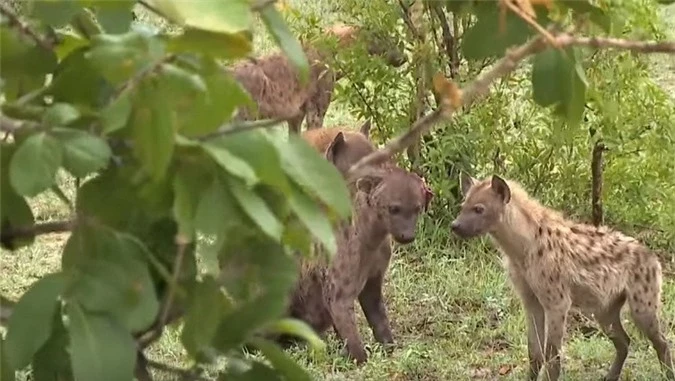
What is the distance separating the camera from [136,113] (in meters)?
1.01

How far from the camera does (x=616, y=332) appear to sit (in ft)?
14.6

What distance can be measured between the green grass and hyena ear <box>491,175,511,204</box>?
22.7 inches

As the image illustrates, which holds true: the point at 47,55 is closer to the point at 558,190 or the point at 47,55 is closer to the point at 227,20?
the point at 227,20

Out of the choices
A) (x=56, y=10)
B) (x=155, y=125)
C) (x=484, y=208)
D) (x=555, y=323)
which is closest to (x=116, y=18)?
(x=56, y=10)

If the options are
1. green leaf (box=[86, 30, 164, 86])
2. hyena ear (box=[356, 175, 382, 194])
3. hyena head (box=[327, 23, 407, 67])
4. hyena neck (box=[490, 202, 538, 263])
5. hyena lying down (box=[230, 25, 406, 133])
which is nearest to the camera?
green leaf (box=[86, 30, 164, 86])

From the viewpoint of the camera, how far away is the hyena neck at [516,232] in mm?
4457

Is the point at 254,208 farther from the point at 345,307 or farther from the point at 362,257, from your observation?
the point at 362,257

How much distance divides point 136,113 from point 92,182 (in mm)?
182

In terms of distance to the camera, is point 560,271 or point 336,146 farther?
point 336,146

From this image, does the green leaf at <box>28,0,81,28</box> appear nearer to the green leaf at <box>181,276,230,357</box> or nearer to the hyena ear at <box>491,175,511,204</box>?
the green leaf at <box>181,276,230,357</box>

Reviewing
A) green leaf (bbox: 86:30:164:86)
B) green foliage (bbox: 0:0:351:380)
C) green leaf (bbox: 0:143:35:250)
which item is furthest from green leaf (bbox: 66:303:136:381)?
green leaf (bbox: 86:30:164:86)

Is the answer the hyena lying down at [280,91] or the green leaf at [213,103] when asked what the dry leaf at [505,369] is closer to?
the hyena lying down at [280,91]

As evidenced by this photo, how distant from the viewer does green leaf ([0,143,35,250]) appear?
1.10 meters

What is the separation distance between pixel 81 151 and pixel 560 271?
3471 millimetres
